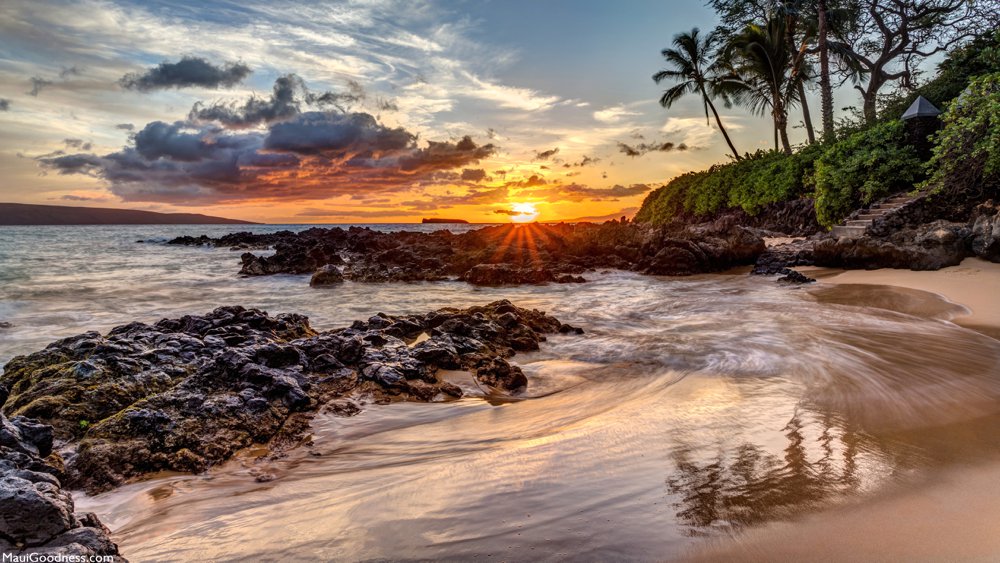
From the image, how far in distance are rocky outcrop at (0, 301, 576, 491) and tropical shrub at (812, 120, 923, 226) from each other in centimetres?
1359

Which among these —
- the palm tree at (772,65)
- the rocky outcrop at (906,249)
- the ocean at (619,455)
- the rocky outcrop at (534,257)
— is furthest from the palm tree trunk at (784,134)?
the ocean at (619,455)

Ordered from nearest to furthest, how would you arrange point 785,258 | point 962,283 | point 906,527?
point 906,527 < point 962,283 < point 785,258

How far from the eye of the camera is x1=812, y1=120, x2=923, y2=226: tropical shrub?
44.7 feet

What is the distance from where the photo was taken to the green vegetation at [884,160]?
1072 centimetres

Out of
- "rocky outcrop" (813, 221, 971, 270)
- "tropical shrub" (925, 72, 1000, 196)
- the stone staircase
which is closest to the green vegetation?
"tropical shrub" (925, 72, 1000, 196)

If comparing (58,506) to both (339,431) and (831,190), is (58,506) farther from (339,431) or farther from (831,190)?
(831,190)

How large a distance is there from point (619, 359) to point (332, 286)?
11250 mm

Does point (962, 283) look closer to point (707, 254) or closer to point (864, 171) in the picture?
point (707, 254)

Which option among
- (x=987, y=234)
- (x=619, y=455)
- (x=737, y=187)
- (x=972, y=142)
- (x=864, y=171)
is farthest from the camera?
(x=737, y=187)

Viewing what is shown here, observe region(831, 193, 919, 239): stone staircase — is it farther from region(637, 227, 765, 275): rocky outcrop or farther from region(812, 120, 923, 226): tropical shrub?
region(637, 227, 765, 275): rocky outcrop

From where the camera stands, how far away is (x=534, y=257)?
18312mm

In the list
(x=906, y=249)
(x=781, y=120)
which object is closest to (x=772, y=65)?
(x=781, y=120)

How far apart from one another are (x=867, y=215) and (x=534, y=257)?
10.4m

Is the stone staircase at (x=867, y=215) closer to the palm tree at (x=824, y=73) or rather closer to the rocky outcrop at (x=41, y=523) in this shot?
the palm tree at (x=824, y=73)
